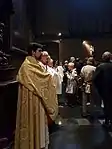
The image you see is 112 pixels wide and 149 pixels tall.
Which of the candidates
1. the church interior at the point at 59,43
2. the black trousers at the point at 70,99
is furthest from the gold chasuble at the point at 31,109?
the black trousers at the point at 70,99

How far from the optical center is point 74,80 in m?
8.95

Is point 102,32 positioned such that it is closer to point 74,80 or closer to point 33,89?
point 74,80

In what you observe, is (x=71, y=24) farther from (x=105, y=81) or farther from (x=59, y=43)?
(x=105, y=81)

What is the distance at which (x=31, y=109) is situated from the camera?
3395 mm

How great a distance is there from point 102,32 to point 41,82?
808 cm

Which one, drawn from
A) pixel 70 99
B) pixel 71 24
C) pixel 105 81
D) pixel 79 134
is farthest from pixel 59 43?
pixel 79 134

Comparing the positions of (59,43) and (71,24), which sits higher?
(71,24)

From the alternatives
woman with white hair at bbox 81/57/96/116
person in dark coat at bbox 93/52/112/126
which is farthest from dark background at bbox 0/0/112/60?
person in dark coat at bbox 93/52/112/126

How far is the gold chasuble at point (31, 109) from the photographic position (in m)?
3.40

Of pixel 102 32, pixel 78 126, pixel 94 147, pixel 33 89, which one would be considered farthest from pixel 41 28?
pixel 33 89

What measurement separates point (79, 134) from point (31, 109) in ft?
7.47

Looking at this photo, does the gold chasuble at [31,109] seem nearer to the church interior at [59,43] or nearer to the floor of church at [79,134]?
the church interior at [59,43]

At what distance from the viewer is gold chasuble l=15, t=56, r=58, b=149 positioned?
340cm

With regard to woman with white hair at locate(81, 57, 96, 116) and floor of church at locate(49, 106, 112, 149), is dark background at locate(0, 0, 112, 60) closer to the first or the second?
woman with white hair at locate(81, 57, 96, 116)
